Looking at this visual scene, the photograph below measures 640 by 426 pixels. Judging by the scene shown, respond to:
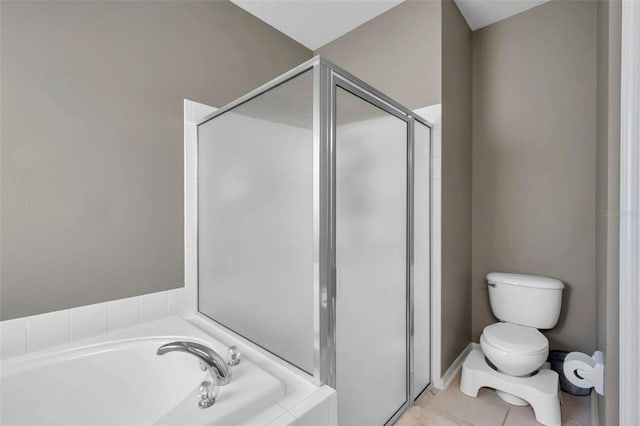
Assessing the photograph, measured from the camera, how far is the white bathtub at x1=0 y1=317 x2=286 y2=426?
1.06 meters

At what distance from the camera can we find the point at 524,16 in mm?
2115

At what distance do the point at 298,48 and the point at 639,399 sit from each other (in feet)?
8.87

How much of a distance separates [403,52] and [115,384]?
2.47 m

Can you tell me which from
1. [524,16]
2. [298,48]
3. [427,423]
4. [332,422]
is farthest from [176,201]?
[524,16]

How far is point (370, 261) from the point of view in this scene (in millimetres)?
1386

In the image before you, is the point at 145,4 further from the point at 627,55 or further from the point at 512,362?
the point at 512,362

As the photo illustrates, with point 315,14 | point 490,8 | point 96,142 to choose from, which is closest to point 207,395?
point 96,142

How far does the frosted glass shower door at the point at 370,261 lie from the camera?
1.21 metres

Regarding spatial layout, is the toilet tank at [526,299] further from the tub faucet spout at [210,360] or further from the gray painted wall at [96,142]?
the gray painted wall at [96,142]

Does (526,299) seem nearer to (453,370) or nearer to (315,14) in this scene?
(453,370)

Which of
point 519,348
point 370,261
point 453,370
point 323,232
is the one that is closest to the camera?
point 323,232

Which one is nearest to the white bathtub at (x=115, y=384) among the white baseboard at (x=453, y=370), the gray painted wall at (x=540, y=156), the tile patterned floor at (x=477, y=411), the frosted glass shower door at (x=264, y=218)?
the frosted glass shower door at (x=264, y=218)

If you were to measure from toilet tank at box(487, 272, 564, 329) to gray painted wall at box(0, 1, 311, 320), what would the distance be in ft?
6.99

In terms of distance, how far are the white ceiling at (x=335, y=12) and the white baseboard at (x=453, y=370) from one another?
249 cm
